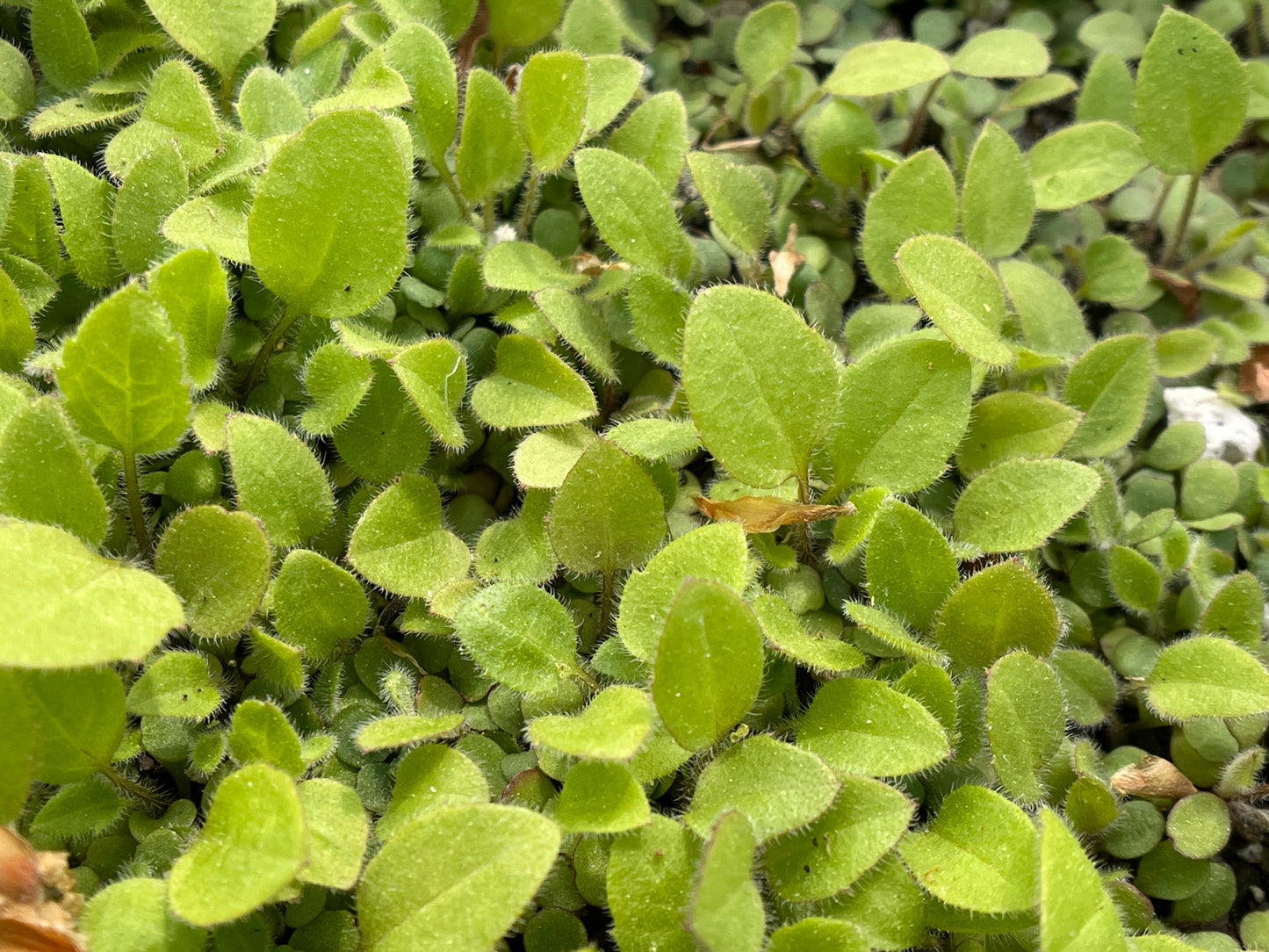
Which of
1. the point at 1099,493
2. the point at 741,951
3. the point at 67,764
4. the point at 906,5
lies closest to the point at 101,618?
the point at 67,764

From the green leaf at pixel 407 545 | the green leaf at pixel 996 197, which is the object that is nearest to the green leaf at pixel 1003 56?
the green leaf at pixel 996 197

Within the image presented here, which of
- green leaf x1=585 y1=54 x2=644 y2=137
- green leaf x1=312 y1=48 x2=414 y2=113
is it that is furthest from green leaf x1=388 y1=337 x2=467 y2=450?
green leaf x1=585 y1=54 x2=644 y2=137

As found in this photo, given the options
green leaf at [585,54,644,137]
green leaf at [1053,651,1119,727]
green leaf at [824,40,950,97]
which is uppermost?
green leaf at [585,54,644,137]

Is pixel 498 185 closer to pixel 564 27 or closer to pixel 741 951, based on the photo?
pixel 564 27

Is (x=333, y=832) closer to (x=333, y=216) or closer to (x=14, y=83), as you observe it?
(x=333, y=216)

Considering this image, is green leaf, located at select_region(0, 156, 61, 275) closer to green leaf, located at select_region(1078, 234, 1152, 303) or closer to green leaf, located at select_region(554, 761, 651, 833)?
green leaf, located at select_region(554, 761, 651, 833)

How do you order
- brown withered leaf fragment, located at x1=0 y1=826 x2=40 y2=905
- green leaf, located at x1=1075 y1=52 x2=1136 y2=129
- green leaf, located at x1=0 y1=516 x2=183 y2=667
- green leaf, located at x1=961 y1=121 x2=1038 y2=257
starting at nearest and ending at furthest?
green leaf, located at x1=0 y1=516 x2=183 y2=667 → brown withered leaf fragment, located at x1=0 y1=826 x2=40 y2=905 → green leaf, located at x1=961 y1=121 x2=1038 y2=257 → green leaf, located at x1=1075 y1=52 x2=1136 y2=129

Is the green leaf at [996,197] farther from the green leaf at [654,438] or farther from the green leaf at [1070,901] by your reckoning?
the green leaf at [1070,901]
